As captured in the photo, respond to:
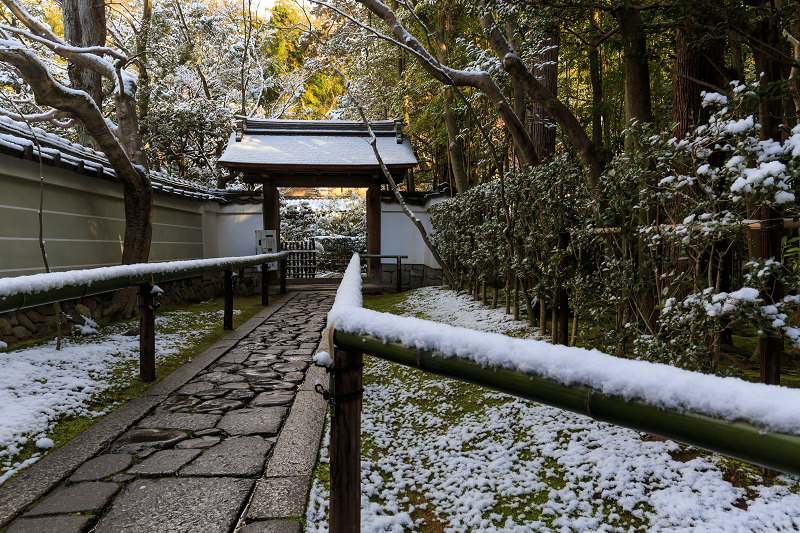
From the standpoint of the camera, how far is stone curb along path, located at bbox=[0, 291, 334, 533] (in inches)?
83.1

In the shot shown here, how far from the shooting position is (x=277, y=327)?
6.92m

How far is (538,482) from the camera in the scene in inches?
99.1

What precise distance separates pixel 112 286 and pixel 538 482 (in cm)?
330

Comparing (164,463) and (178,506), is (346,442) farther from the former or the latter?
(164,463)

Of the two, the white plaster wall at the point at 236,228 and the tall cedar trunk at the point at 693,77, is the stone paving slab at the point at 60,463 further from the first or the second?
the white plaster wall at the point at 236,228

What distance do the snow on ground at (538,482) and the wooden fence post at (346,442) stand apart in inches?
24.7

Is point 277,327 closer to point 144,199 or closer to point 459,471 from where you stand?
point 144,199

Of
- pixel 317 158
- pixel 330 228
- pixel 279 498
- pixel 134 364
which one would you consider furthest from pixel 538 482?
pixel 330 228

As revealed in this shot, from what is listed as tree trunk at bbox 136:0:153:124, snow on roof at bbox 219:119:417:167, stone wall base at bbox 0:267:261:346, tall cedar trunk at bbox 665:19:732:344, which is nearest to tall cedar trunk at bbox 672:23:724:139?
tall cedar trunk at bbox 665:19:732:344

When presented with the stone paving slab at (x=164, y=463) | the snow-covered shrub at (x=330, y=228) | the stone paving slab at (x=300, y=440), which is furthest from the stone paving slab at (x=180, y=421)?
the snow-covered shrub at (x=330, y=228)

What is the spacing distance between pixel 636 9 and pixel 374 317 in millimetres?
3819

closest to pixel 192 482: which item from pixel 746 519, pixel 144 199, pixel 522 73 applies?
pixel 746 519

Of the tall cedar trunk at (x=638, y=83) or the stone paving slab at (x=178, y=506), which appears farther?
the tall cedar trunk at (x=638, y=83)

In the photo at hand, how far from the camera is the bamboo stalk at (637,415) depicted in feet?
2.31
